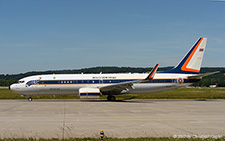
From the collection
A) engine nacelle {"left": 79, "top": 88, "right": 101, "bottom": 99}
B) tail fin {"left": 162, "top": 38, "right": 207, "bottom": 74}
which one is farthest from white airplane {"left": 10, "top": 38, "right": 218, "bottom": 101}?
engine nacelle {"left": 79, "top": 88, "right": 101, "bottom": 99}

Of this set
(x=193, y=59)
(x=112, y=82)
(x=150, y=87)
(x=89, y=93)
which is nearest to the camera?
(x=89, y=93)

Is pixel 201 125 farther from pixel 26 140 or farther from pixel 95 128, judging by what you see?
pixel 26 140

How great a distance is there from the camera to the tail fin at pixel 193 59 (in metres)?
38.7

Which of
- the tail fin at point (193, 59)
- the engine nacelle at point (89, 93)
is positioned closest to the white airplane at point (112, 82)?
the tail fin at point (193, 59)

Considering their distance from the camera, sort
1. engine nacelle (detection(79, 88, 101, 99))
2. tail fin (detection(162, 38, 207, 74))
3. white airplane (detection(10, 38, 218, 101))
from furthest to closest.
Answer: tail fin (detection(162, 38, 207, 74)) → white airplane (detection(10, 38, 218, 101)) → engine nacelle (detection(79, 88, 101, 99))

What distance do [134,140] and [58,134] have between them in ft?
13.1

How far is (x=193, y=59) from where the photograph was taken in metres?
38.8

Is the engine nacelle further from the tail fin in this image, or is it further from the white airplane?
the tail fin

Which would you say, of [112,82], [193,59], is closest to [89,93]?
[112,82]

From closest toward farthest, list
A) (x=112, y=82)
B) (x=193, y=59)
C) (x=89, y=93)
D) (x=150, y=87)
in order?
(x=89, y=93) < (x=112, y=82) < (x=150, y=87) < (x=193, y=59)

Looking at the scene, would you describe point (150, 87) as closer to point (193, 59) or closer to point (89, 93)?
point (193, 59)

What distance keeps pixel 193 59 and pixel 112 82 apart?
44.1 feet

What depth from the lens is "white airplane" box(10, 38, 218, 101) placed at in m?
36.4

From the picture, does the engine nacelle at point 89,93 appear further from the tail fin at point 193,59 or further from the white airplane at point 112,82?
the tail fin at point 193,59
